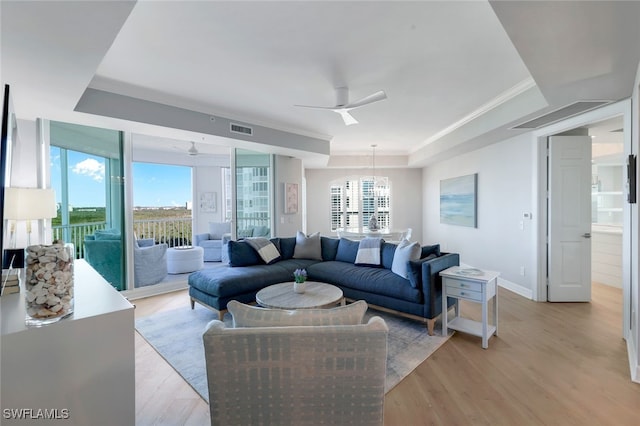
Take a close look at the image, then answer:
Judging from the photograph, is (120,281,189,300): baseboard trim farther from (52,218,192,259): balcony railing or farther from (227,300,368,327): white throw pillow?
(227,300,368,327): white throw pillow

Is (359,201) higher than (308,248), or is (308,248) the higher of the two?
(359,201)

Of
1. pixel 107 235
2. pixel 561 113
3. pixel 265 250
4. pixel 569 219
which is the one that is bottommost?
pixel 265 250

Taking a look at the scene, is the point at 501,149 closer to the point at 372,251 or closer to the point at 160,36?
the point at 372,251

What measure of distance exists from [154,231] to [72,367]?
6438 mm

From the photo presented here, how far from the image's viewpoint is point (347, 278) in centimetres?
399

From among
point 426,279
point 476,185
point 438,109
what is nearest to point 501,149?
point 476,185

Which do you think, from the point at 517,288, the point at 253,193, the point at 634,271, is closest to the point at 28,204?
the point at 253,193

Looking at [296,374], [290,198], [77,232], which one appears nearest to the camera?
[296,374]

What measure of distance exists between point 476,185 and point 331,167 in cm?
367

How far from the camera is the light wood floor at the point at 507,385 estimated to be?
2.01m

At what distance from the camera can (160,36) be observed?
7.86 ft

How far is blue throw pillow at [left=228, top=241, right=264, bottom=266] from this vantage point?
436 centimetres

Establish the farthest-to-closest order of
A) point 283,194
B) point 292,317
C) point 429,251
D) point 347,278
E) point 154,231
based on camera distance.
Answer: point 154,231
point 283,194
point 347,278
point 429,251
point 292,317

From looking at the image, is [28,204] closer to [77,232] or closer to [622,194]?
[77,232]
